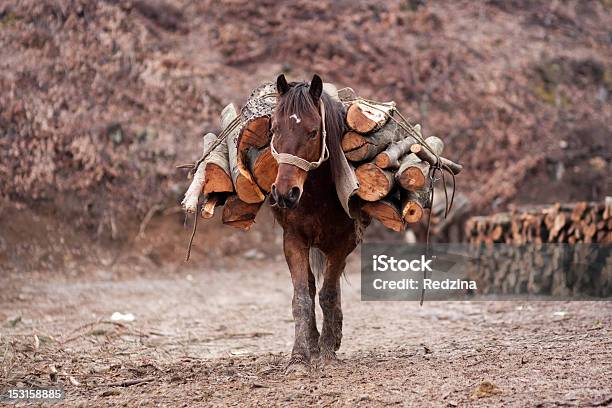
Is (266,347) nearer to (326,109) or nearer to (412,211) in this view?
(412,211)

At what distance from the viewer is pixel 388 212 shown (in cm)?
561

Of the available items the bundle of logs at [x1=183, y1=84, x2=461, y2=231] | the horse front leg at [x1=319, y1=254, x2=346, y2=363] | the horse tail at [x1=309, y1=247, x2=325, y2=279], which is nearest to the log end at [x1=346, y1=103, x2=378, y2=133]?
the bundle of logs at [x1=183, y1=84, x2=461, y2=231]

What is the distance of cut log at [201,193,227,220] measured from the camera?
5668 mm

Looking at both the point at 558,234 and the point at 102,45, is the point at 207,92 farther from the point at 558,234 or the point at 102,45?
the point at 558,234

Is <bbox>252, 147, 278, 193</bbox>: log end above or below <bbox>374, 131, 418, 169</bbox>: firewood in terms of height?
below

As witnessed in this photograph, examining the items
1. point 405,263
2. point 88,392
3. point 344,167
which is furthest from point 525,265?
point 88,392

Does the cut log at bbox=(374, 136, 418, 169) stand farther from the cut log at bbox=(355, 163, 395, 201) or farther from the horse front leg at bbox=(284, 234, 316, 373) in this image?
the horse front leg at bbox=(284, 234, 316, 373)

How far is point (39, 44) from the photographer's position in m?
16.7

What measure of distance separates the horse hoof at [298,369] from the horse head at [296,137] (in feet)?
4.16

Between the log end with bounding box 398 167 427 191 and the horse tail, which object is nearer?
the log end with bounding box 398 167 427 191

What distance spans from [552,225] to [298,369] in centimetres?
593

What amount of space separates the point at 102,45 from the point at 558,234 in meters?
12.6

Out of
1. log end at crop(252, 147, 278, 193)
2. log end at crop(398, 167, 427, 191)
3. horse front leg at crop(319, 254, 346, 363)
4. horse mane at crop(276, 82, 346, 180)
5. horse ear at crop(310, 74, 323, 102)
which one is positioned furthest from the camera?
horse front leg at crop(319, 254, 346, 363)

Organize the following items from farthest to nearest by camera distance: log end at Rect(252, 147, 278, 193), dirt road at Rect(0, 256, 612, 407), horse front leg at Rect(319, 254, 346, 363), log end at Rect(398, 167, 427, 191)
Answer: horse front leg at Rect(319, 254, 346, 363) → log end at Rect(398, 167, 427, 191) → log end at Rect(252, 147, 278, 193) → dirt road at Rect(0, 256, 612, 407)
